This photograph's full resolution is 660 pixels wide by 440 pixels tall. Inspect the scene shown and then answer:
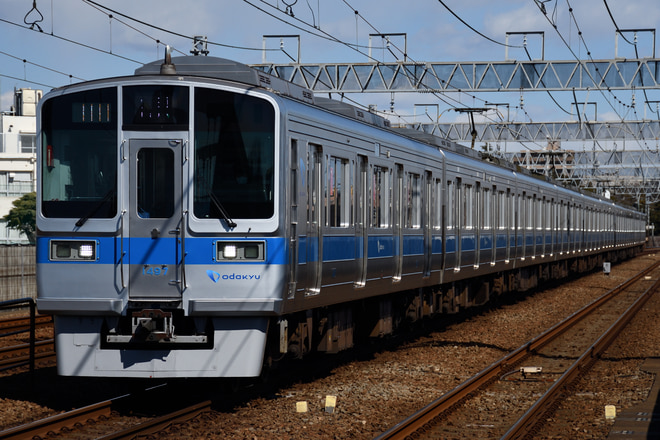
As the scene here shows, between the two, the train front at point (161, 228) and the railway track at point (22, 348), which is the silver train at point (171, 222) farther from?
the railway track at point (22, 348)

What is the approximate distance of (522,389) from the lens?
11.3 m

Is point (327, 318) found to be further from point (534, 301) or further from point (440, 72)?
point (440, 72)

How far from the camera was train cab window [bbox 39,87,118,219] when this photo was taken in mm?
8820

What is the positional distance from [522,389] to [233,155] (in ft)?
15.5

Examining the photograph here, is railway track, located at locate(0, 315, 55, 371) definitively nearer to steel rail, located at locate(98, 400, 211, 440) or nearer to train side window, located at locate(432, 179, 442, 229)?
steel rail, located at locate(98, 400, 211, 440)

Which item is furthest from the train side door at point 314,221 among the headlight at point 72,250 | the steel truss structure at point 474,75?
the steel truss structure at point 474,75

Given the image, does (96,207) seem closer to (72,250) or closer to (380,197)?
(72,250)

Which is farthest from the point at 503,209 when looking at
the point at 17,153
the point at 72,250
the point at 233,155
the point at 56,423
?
the point at 17,153

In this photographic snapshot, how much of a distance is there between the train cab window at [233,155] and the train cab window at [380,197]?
333 cm

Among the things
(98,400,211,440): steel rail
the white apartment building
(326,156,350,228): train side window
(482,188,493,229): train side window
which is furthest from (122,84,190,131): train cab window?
the white apartment building

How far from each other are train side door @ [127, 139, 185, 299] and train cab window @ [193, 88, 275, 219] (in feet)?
0.69

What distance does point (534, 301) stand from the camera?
24359 millimetres

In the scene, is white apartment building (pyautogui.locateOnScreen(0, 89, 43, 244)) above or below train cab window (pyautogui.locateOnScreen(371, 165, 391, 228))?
above

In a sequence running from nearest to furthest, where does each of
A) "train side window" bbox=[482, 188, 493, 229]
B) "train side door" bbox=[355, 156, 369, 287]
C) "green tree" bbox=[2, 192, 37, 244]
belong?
"train side door" bbox=[355, 156, 369, 287] < "train side window" bbox=[482, 188, 493, 229] < "green tree" bbox=[2, 192, 37, 244]
